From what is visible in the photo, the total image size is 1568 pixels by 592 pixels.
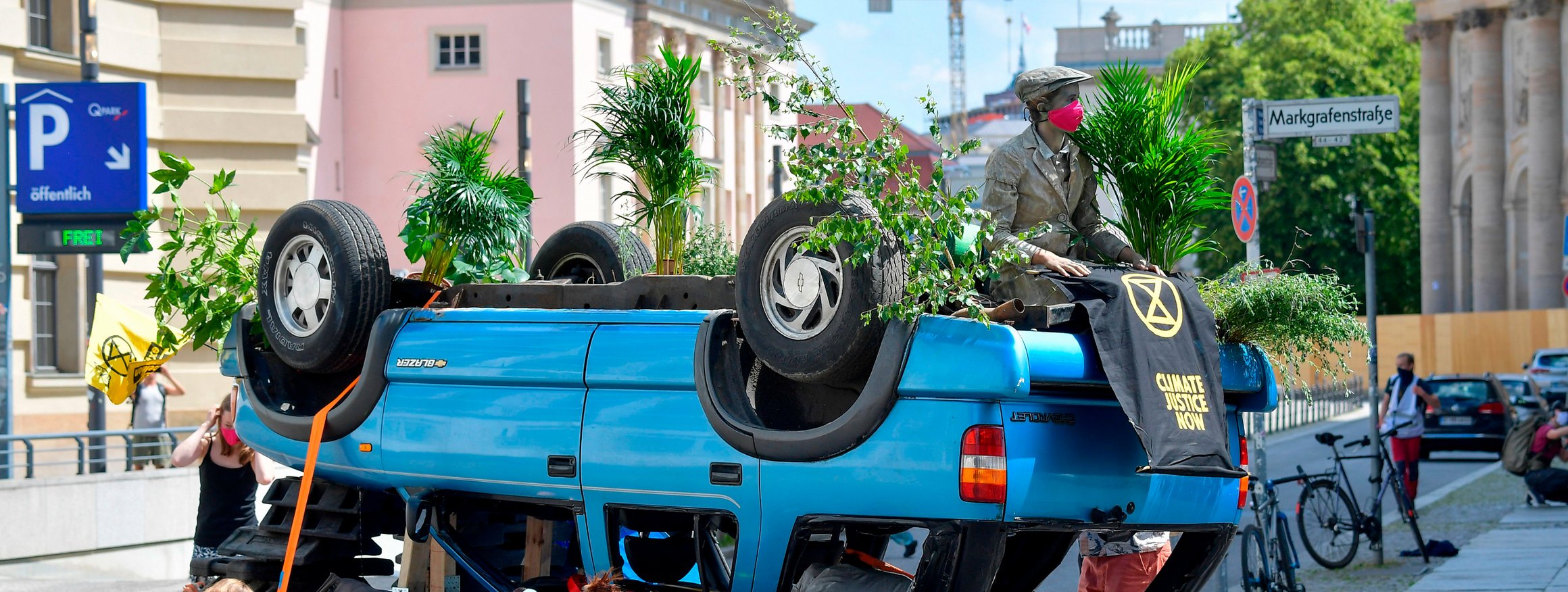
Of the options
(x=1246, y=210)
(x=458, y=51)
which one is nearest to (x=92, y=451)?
(x=1246, y=210)

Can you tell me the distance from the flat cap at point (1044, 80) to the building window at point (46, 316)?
21545 mm

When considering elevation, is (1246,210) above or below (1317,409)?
above

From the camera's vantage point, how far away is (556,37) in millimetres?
46406

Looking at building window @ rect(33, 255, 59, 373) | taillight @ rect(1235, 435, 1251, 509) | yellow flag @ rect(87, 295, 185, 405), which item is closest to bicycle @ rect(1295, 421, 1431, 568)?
taillight @ rect(1235, 435, 1251, 509)

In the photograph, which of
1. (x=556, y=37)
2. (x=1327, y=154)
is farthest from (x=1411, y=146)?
(x=556, y=37)

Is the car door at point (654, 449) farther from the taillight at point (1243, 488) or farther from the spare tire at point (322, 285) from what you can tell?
the taillight at point (1243, 488)

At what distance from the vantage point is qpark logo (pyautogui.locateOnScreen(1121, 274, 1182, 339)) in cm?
630

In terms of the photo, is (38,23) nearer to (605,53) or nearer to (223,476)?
(223,476)

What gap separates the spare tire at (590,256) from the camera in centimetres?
966

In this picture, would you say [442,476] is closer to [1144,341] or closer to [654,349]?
[654,349]

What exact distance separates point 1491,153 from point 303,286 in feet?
192

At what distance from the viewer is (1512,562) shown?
15.0 m

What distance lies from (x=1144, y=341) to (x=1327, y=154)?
2193 inches

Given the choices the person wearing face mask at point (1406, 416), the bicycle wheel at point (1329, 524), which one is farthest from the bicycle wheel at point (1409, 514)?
the person wearing face mask at point (1406, 416)
